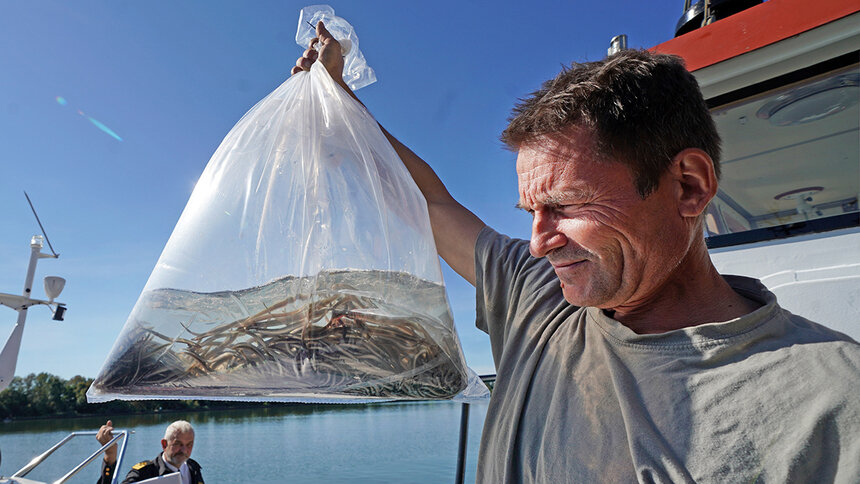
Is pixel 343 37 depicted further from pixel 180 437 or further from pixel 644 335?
pixel 180 437

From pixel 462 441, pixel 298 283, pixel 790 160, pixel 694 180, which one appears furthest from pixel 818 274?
pixel 298 283

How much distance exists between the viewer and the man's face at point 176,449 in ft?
12.5

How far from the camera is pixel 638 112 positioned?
0.72 meters

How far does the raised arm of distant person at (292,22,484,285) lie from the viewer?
3.51ft

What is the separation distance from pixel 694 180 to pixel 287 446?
35487 millimetres

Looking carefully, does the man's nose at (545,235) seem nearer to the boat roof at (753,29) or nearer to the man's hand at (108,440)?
the boat roof at (753,29)

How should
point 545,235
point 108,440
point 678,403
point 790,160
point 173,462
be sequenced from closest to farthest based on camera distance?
1. point 678,403
2. point 545,235
3. point 790,160
4. point 173,462
5. point 108,440

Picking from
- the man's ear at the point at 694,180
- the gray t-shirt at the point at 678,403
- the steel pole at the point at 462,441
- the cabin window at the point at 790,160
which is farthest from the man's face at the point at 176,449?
the man's ear at the point at 694,180

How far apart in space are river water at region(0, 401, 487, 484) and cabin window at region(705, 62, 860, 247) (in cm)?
975

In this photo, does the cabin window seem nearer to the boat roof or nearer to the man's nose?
the boat roof

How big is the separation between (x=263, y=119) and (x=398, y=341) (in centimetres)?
51

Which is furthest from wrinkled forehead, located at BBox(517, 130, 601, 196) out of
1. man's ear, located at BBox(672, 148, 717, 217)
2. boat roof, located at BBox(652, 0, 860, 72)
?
boat roof, located at BBox(652, 0, 860, 72)

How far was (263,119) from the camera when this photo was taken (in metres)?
0.98

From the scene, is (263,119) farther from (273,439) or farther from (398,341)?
(273,439)
